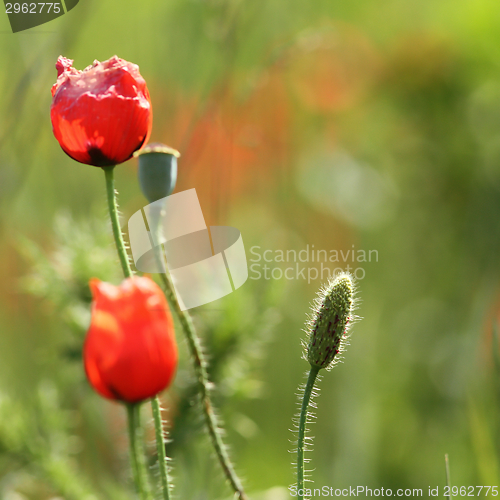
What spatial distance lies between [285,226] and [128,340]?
57.4 inches

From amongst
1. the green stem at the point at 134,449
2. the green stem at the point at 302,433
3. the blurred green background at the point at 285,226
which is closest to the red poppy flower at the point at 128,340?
the green stem at the point at 134,449

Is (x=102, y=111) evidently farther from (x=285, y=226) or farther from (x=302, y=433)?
(x=285, y=226)

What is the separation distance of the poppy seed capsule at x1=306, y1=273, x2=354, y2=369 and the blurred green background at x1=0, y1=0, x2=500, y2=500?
552mm

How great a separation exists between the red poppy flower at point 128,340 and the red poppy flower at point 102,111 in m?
0.19

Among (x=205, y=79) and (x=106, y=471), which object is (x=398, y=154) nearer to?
(x=205, y=79)

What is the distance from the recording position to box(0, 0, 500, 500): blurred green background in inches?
43.9

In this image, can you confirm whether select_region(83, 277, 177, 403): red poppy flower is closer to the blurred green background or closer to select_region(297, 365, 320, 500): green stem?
select_region(297, 365, 320, 500): green stem

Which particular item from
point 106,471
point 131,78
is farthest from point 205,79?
point 131,78

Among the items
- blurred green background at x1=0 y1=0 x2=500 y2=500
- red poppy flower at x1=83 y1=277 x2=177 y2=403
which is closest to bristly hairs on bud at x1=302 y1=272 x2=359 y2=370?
red poppy flower at x1=83 y1=277 x2=177 y2=403

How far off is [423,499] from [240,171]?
1187 millimetres

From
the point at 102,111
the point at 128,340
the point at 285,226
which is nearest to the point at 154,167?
the point at 102,111

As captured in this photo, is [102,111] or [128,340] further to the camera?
[102,111]

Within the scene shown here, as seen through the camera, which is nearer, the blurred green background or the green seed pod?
the green seed pod

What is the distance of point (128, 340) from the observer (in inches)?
15.6
